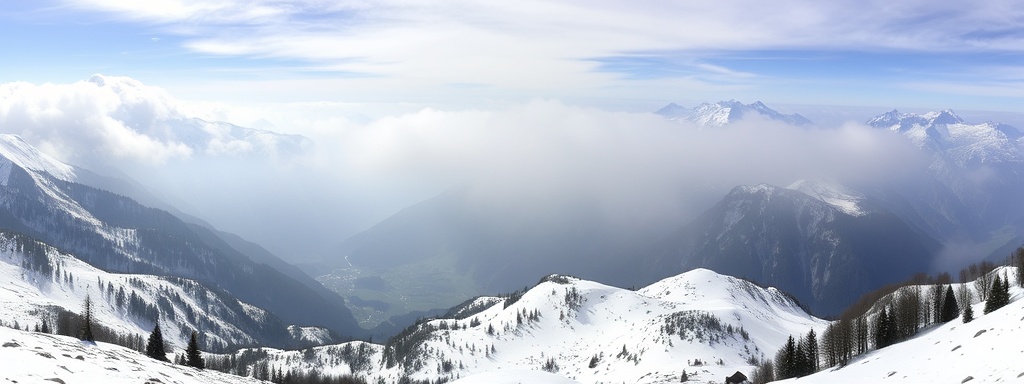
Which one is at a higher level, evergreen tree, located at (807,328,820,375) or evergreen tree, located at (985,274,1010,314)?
evergreen tree, located at (985,274,1010,314)

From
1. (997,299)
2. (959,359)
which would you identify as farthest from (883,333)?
(959,359)

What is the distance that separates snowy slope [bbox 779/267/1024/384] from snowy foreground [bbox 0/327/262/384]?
64.4 metres

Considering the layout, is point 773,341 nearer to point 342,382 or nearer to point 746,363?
point 746,363

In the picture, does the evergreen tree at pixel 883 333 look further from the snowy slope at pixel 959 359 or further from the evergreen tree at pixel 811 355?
the snowy slope at pixel 959 359

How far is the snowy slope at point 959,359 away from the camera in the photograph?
141 feet

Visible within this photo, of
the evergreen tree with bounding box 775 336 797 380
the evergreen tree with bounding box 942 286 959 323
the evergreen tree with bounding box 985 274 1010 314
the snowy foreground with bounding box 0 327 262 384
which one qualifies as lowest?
the evergreen tree with bounding box 775 336 797 380

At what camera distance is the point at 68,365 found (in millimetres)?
43219

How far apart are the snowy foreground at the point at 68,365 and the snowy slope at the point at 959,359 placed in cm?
6438

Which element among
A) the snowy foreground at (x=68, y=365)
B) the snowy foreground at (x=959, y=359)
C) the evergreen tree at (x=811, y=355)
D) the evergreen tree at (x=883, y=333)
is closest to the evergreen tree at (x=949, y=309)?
the evergreen tree at (x=883, y=333)

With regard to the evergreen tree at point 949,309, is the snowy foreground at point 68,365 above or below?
above

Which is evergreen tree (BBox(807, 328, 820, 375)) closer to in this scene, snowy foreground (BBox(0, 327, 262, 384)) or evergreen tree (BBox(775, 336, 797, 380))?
evergreen tree (BBox(775, 336, 797, 380))

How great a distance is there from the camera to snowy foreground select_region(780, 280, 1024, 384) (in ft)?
141

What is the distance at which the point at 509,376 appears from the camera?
9031 centimetres

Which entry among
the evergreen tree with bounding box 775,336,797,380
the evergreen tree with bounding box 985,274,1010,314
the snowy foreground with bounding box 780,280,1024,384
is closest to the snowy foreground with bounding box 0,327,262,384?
the snowy foreground with bounding box 780,280,1024,384
